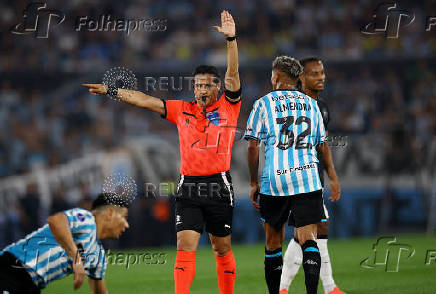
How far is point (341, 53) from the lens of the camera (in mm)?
16422

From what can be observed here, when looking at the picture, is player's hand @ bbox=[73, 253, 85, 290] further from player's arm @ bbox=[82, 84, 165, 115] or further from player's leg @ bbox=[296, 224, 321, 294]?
player's leg @ bbox=[296, 224, 321, 294]

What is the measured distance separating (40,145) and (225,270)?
9.49m

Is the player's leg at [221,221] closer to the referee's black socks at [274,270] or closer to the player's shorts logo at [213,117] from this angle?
the referee's black socks at [274,270]

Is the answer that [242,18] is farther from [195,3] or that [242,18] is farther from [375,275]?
[375,275]

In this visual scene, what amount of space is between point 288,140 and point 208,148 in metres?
0.77

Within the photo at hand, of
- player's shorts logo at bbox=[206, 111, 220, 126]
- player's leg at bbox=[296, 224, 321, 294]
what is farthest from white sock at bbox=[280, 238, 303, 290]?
player's shorts logo at bbox=[206, 111, 220, 126]

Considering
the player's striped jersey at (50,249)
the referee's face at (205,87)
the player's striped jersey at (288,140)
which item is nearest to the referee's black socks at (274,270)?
the player's striped jersey at (288,140)

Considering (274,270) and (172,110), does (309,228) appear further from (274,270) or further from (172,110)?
(172,110)

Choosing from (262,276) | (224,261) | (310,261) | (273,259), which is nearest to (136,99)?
(224,261)

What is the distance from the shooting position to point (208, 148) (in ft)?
20.6

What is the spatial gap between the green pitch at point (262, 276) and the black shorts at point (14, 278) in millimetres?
3160

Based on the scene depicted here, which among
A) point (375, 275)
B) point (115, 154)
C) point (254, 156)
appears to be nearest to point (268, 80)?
point (115, 154)

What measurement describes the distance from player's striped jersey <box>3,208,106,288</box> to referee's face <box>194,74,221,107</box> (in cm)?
175

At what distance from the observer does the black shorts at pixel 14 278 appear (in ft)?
16.0
